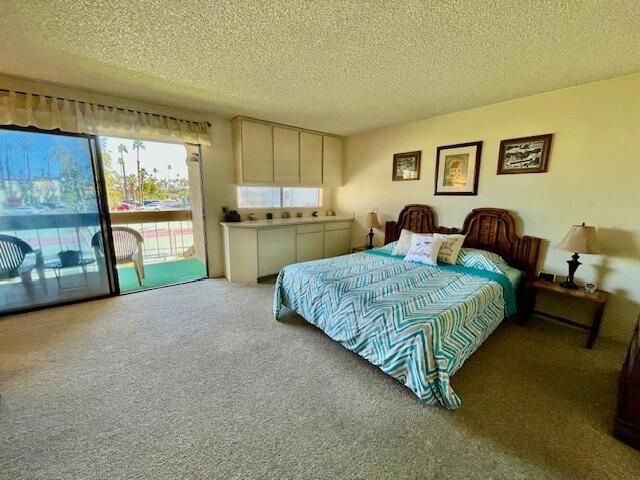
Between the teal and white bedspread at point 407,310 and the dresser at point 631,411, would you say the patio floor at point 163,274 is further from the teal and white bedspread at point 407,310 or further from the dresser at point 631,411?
the dresser at point 631,411

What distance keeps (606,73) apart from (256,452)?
3919 mm

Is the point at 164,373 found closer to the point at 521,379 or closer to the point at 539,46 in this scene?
the point at 521,379

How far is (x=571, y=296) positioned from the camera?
2.42 meters

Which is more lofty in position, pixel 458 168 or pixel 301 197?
pixel 458 168

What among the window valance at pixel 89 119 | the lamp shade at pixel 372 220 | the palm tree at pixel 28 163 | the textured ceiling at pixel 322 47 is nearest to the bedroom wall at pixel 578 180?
the textured ceiling at pixel 322 47

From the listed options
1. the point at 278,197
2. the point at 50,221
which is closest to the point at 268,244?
the point at 278,197

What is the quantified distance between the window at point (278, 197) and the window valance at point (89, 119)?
104cm

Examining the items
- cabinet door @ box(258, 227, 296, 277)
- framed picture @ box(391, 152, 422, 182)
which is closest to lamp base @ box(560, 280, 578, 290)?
framed picture @ box(391, 152, 422, 182)

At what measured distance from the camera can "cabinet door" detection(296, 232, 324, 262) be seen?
4.36 metres

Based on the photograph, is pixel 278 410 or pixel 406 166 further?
pixel 406 166

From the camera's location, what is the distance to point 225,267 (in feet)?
13.5

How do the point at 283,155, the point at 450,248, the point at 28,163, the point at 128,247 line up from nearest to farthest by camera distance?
the point at 28,163 < the point at 450,248 < the point at 128,247 < the point at 283,155

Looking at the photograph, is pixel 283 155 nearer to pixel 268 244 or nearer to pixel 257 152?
pixel 257 152

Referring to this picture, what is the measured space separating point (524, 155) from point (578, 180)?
1.80 ft
